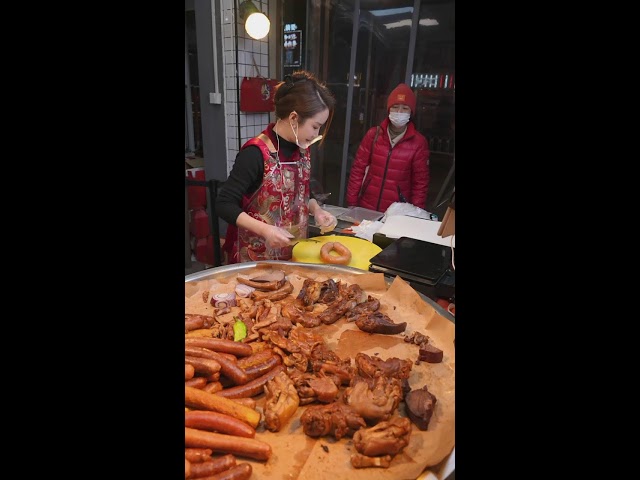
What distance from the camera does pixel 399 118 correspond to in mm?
4906

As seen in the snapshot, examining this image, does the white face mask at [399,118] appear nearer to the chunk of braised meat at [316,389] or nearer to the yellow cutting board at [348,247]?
the yellow cutting board at [348,247]

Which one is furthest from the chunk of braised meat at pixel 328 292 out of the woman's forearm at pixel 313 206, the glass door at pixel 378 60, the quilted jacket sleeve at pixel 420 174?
the glass door at pixel 378 60

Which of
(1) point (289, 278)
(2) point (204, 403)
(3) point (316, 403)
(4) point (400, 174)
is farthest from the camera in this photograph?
(4) point (400, 174)

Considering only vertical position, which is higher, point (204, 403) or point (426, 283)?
point (426, 283)

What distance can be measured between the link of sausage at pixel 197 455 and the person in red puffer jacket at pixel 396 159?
4043 millimetres

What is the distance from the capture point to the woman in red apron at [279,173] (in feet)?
9.94

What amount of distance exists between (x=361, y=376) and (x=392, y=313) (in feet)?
2.00

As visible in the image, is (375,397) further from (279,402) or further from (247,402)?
(247,402)

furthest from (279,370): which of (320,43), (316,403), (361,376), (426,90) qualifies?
(320,43)

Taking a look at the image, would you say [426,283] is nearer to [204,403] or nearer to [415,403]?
[415,403]

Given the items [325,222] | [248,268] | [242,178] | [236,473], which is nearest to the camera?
[236,473]

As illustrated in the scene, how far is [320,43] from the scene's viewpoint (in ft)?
25.0

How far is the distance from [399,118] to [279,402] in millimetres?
4116

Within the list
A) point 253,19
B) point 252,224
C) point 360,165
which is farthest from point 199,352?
point 253,19
